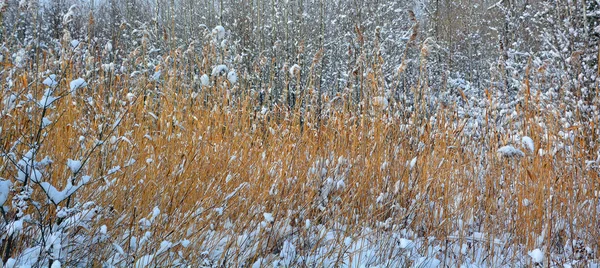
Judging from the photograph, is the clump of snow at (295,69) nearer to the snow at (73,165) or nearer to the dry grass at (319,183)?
the dry grass at (319,183)

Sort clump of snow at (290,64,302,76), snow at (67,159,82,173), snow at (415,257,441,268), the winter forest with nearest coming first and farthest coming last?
snow at (67,159,82,173)
the winter forest
snow at (415,257,441,268)
clump of snow at (290,64,302,76)

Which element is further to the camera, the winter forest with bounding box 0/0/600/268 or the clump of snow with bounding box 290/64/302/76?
the clump of snow with bounding box 290/64/302/76

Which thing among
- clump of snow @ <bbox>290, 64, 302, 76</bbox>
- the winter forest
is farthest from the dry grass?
clump of snow @ <bbox>290, 64, 302, 76</bbox>

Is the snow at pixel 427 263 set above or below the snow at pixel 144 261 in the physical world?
below

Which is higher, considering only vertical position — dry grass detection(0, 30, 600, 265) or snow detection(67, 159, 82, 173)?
snow detection(67, 159, 82, 173)

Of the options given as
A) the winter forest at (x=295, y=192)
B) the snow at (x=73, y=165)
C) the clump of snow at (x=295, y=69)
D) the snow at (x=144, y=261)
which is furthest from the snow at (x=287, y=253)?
the clump of snow at (x=295, y=69)

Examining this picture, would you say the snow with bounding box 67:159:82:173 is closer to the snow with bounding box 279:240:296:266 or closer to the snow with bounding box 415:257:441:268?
the snow with bounding box 279:240:296:266

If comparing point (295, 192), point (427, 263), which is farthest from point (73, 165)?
point (427, 263)

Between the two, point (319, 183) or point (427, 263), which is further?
point (319, 183)

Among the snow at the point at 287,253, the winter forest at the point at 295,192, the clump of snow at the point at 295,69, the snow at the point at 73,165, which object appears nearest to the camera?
the snow at the point at 73,165

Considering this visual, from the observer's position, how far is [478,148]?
3125 mm

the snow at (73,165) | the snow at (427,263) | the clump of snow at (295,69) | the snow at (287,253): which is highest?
the clump of snow at (295,69)

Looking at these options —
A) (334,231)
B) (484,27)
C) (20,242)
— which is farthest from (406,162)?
(484,27)

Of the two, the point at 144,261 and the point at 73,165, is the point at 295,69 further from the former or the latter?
the point at 73,165
